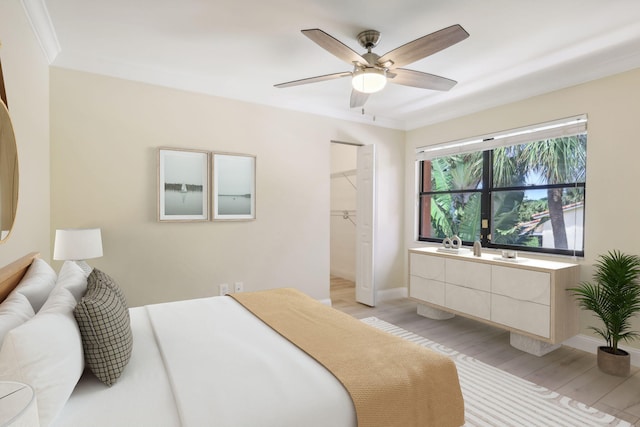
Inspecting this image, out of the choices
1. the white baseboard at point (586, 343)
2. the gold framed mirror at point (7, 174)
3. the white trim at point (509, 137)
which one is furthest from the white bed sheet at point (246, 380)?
the white trim at point (509, 137)

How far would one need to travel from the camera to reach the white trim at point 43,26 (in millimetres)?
2051

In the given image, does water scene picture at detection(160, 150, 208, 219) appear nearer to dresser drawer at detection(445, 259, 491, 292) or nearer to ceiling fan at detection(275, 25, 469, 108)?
ceiling fan at detection(275, 25, 469, 108)

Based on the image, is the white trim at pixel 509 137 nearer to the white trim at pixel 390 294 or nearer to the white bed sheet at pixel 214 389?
the white trim at pixel 390 294

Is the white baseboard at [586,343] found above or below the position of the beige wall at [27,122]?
below

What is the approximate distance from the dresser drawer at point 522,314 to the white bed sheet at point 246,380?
2319 millimetres

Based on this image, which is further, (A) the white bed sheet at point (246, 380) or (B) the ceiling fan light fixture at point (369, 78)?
(B) the ceiling fan light fixture at point (369, 78)

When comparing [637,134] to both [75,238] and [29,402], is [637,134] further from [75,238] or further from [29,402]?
[75,238]

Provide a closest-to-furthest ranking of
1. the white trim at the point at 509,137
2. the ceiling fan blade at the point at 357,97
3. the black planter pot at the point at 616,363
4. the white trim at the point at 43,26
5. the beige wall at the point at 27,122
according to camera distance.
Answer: the beige wall at the point at 27,122
the white trim at the point at 43,26
the black planter pot at the point at 616,363
the ceiling fan blade at the point at 357,97
the white trim at the point at 509,137

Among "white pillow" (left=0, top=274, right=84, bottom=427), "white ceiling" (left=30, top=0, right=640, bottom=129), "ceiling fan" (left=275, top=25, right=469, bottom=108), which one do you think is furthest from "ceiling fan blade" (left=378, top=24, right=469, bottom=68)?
"white pillow" (left=0, top=274, right=84, bottom=427)

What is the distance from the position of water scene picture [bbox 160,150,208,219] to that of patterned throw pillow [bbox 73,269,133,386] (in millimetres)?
1935

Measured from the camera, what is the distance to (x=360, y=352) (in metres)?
1.51

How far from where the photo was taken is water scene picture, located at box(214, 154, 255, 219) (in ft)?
11.3

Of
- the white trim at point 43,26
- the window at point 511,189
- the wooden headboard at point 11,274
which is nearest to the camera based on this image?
the wooden headboard at point 11,274

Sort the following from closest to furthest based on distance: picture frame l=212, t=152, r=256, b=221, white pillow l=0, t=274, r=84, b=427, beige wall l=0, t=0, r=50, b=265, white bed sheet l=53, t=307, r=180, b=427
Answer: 1. white pillow l=0, t=274, r=84, b=427
2. white bed sheet l=53, t=307, r=180, b=427
3. beige wall l=0, t=0, r=50, b=265
4. picture frame l=212, t=152, r=256, b=221
